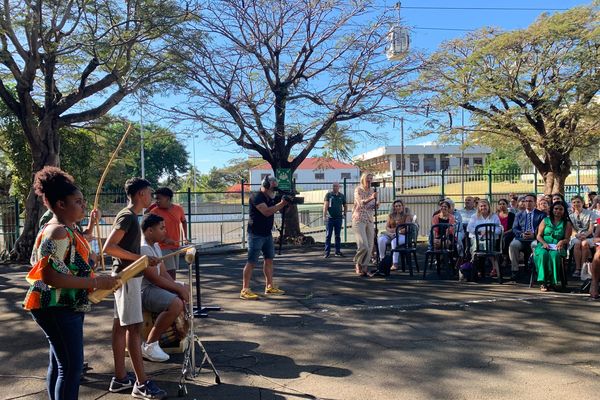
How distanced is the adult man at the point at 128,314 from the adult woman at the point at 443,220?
642 centimetres

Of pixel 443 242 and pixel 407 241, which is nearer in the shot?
pixel 443 242

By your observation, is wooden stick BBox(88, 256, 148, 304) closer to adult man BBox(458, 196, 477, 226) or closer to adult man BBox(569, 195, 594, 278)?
adult man BBox(569, 195, 594, 278)

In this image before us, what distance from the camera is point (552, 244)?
777 cm

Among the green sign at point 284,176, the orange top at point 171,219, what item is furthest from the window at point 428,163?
the orange top at point 171,219

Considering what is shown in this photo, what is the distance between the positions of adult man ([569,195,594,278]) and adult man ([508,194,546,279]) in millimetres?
618

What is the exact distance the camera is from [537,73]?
15.5 meters

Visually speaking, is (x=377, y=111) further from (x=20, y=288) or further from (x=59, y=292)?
(x=59, y=292)

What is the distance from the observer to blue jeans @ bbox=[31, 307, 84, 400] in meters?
3.01

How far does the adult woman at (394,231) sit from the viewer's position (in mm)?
9547

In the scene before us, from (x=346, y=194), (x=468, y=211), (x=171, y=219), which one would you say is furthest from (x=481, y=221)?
(x=346, y=194)

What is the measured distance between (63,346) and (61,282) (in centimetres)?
43

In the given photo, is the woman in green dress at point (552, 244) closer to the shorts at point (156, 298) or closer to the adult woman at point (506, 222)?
the adult woman at point (506, 222)

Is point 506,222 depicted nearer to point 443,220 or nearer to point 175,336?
point 443,220

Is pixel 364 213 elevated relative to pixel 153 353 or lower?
elevated
